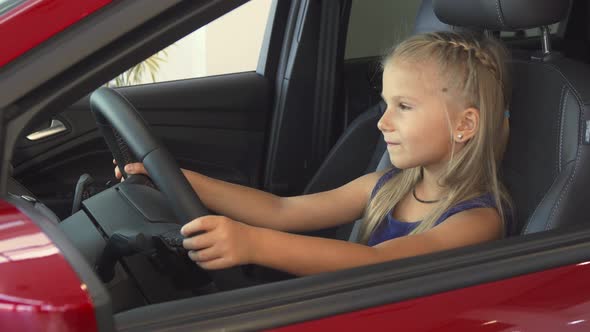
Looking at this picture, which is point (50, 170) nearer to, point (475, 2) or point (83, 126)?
point (83, 126)

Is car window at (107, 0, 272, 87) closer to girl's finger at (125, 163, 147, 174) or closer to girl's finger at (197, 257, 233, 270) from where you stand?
girl's finger at (125, 163, 147, 174)

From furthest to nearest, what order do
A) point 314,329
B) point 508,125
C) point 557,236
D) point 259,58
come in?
point 259,58 < point 508,125 < point 557,236 < point 314,329

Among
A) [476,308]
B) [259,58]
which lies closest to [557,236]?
[476,308]

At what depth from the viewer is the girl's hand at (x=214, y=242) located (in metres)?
1.14

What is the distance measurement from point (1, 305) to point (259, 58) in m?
1.72

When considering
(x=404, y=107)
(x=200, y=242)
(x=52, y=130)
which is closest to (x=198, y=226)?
(x=200, y=242)

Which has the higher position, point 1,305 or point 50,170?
point 1,305

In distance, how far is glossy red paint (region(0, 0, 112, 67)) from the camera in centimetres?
93

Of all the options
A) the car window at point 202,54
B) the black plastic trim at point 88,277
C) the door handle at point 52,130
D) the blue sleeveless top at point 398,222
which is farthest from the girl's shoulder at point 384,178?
the car window at point 202,54

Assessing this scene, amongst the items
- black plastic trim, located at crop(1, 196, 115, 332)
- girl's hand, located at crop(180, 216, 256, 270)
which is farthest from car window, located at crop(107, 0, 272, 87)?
black plastic trim, located at crop(1, 196, 115, 332)

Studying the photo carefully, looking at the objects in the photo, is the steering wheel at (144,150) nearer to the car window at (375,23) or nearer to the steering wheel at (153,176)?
the steering wheel at (153,176)

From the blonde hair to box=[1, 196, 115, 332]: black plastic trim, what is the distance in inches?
31.4

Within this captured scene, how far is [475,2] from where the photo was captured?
1.47 metres

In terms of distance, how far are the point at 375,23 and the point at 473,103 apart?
89 cm
